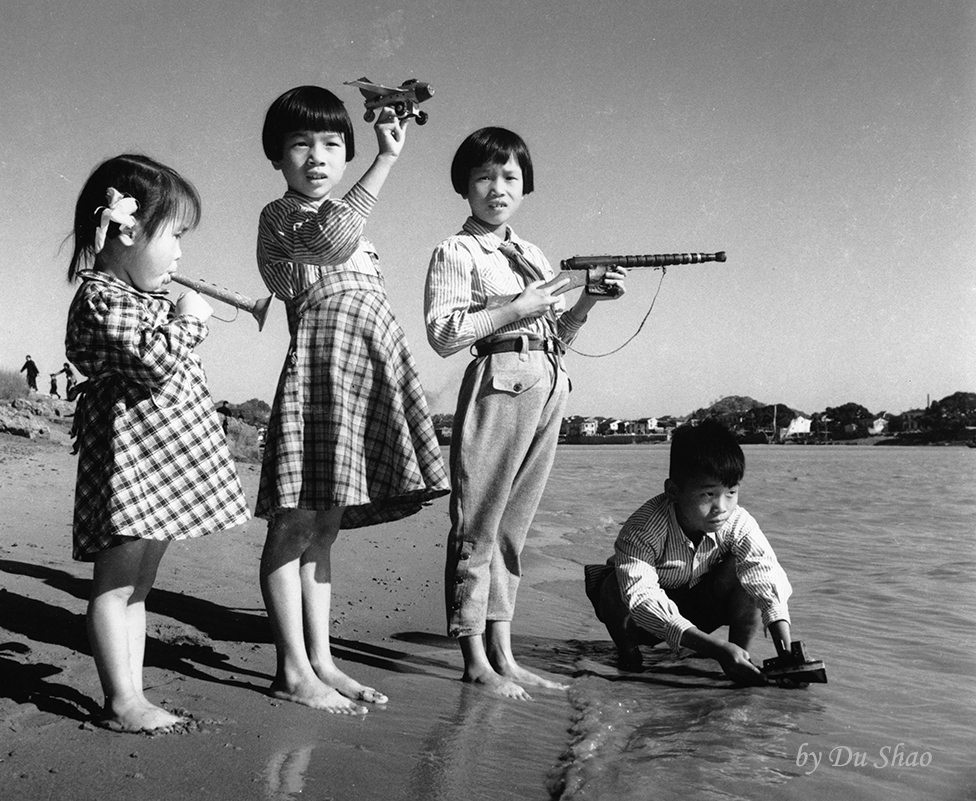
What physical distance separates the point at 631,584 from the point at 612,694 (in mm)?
399

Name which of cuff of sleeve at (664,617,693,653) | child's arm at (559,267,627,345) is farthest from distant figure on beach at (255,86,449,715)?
cuff of sleeve at (664,617,693,653)

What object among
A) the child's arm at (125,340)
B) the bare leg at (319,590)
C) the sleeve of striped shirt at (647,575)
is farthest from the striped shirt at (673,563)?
the child's arm at (125,340)

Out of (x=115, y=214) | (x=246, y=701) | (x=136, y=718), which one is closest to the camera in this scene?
(x=136, y=718)

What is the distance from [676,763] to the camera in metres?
2.04

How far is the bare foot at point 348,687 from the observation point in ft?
7.54

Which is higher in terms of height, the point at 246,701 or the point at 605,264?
the point at 605,264

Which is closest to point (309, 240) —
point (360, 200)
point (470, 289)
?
point (360, 200)

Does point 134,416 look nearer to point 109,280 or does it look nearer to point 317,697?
point 109,280

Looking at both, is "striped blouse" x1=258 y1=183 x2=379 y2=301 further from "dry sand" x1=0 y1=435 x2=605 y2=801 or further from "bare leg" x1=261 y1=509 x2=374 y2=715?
"dry sand" x1=0 y1=435 x2=605 y2=801

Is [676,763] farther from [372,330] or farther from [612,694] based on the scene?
[372,330]

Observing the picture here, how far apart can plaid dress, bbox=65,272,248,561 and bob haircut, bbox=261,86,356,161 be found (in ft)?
2.00

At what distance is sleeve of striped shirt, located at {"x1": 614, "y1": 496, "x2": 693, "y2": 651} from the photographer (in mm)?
2768

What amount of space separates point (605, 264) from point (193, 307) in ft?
4.24

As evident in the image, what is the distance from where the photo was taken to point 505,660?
2674 mm
